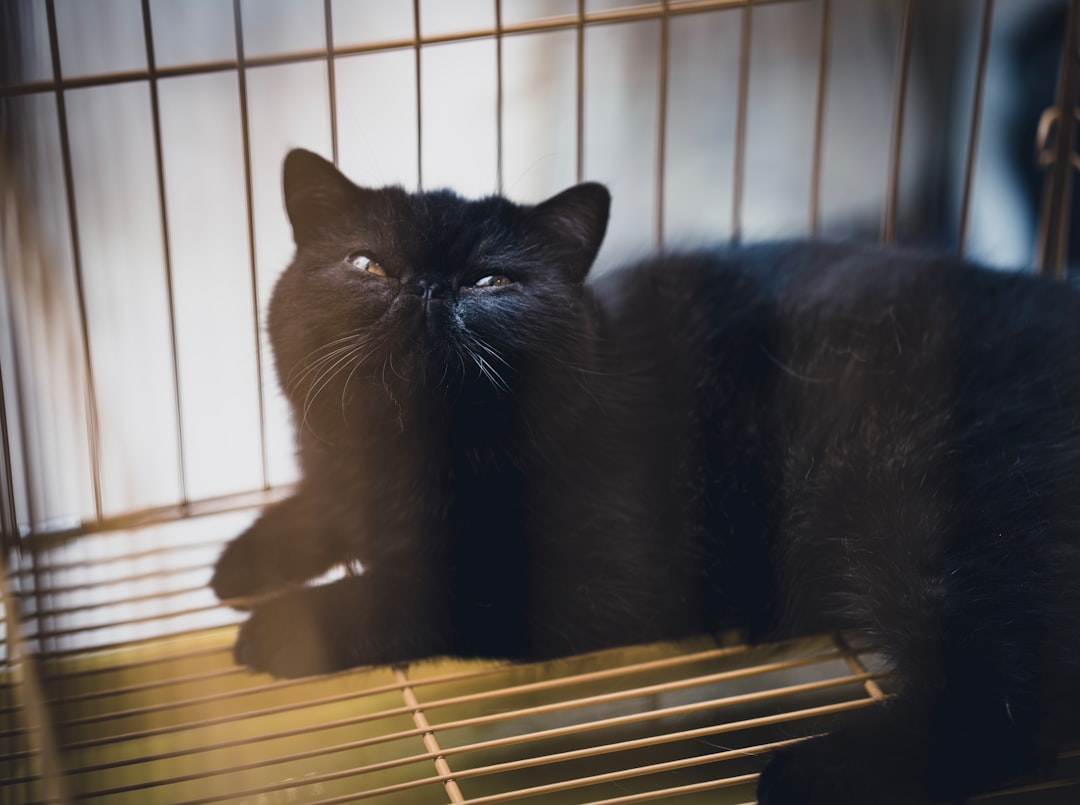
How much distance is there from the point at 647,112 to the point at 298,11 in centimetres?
120

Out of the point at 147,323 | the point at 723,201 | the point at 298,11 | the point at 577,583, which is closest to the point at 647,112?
the point at 723,201

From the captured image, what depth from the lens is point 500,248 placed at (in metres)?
A: 1.07

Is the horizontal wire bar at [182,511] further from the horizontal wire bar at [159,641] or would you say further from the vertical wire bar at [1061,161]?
the vertical wire bar at [1061,161]

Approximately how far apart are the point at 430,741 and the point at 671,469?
40cm

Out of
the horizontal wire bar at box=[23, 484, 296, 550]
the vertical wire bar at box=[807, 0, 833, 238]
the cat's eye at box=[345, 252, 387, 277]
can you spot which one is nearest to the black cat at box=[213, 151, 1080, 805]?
the cat's eye at box=[345, 252, 387, 277]

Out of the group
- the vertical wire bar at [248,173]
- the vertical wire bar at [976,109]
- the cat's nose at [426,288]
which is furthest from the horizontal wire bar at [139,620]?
the vertical wire bar at [976,109]

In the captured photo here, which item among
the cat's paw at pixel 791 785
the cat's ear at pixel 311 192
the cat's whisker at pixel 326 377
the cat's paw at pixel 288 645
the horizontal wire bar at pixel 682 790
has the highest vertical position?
the cat's ear at pixel 311 192

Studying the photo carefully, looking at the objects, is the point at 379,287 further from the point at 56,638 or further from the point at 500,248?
the point at 56,638

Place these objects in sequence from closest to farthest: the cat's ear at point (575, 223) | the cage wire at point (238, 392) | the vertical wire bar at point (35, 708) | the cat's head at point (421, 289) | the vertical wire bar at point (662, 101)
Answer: the vertical wire bar at point (35, 708)
the cage wire at point (238, 392)
the cat's head at point (421, 289)
the cat's ear at point (575, 223)
the vertical wire bar at point (662, 101)

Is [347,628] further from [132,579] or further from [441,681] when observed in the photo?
[132,579]

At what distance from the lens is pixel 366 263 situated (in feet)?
3.44

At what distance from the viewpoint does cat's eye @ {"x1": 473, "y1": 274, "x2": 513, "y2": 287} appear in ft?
3.42

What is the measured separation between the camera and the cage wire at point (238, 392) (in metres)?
0.88

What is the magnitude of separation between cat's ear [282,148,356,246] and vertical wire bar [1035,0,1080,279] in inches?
34.9
